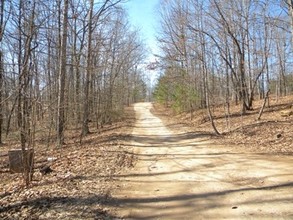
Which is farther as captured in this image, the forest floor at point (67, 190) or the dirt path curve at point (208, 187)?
the forest floor at point (67, 190)

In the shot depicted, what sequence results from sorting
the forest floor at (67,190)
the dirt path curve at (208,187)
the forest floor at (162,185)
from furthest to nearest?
the forest floor at (67,190) < the forest floor at (162,185) < the dirt path curve at (208,187)

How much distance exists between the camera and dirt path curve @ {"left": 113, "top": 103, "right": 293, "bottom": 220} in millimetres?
5547

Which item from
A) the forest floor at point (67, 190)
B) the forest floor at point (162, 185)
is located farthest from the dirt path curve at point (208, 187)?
the forest floor at point (67, 190)

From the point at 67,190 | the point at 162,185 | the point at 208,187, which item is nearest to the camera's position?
the point at 208,187

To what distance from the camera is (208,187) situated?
7082 millimetres

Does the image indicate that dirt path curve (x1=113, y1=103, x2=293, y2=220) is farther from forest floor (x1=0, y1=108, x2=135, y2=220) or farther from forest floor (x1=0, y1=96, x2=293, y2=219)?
forest floor (x1=0, y1=108, x2=135, y2=220)

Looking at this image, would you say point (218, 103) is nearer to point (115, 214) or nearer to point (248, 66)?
point (248, 66)

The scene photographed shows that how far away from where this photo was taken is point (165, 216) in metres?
5.48

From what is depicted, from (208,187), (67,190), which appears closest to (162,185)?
(208,187)

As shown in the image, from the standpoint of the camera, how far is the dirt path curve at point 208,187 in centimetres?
555

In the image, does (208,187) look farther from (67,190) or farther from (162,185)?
(67,190)

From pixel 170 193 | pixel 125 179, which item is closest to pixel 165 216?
pixel 170 193

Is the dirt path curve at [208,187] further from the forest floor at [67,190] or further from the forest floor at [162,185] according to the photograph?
the forest floor at [67,190]

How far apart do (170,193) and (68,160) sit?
5425 mm
